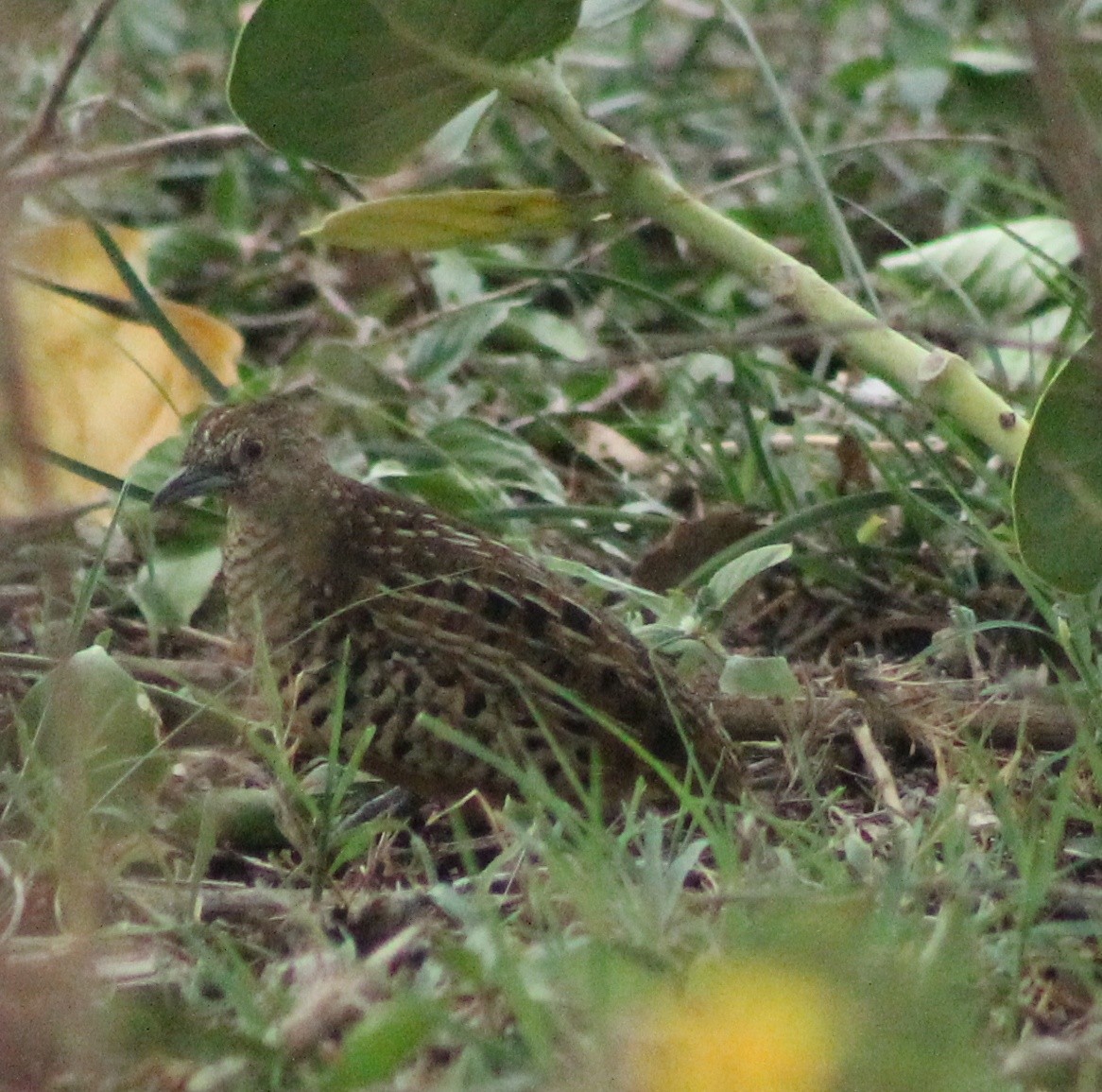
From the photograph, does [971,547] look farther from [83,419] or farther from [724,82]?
[724,82]

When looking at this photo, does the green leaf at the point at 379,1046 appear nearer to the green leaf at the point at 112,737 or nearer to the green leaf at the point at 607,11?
the green leaf at the point at 112,737

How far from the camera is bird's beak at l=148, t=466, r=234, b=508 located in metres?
3.88

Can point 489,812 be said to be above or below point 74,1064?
below

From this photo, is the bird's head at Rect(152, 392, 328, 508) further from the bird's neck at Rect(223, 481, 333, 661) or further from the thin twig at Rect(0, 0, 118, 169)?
the thin twig at Rect(0, 0, 118, 169)

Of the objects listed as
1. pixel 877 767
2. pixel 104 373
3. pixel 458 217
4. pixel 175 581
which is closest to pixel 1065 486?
pixel 877 767

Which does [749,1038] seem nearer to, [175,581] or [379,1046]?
[379,1046]

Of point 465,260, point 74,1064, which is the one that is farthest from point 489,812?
point 465,260

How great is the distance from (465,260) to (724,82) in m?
2.14

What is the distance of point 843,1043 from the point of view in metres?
1.82

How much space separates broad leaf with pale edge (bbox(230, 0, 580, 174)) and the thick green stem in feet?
0.40

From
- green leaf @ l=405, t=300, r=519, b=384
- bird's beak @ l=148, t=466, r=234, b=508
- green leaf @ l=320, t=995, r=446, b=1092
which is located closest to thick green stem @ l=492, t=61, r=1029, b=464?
bird's beak @ l=148, t=466, r=234, b=508

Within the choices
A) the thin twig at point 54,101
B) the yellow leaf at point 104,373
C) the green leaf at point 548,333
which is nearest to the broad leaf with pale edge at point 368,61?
the thin twig at point 54,101

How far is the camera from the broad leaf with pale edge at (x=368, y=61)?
10.5ft

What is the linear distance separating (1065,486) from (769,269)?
701 mm
